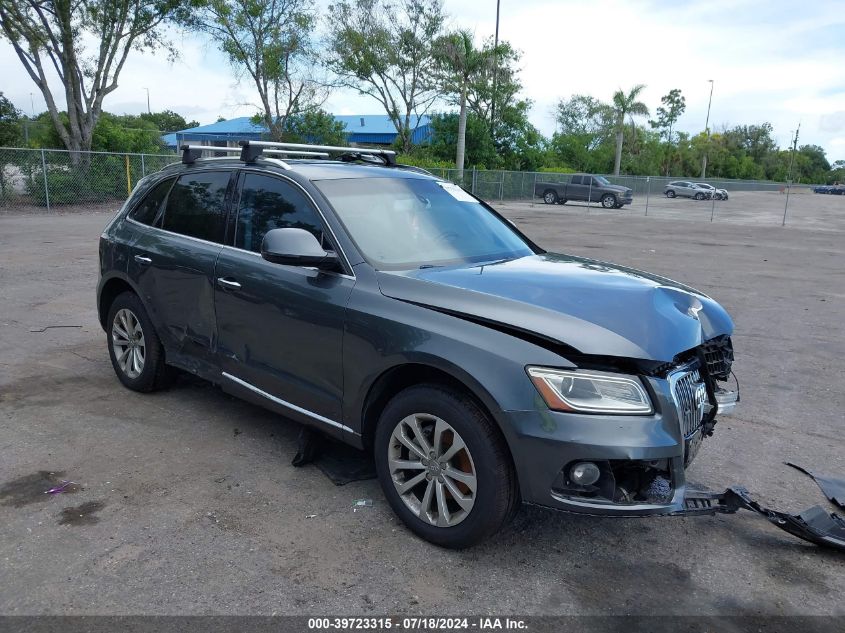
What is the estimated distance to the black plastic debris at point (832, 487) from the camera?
3799mm

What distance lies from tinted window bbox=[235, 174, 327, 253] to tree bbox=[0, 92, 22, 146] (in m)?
24.8

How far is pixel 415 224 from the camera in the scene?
4.13 m

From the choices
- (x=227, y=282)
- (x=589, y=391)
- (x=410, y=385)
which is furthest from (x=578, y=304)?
(x=227, y=282)

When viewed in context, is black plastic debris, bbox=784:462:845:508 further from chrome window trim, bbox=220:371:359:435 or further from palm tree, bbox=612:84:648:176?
palm tree, bbox=612:84:648:176

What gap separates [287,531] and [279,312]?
119 cm

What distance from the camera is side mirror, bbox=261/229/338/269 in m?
3.55

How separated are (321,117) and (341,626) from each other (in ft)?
118

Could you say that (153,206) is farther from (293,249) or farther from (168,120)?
(168,120)

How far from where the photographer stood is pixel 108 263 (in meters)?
5.35

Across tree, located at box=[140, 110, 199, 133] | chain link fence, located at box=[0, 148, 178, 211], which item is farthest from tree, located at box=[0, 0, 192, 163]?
tree, located at box=[140, 110, 199, 133]

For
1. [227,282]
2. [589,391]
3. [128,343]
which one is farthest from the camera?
[128,343]

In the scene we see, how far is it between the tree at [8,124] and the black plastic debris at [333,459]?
25.5m

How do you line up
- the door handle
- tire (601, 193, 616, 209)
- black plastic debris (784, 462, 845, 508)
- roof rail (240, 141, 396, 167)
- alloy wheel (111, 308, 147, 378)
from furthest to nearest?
1. tire (601, 193, 616, 209)
2. alloy wheel (111, 308, 147, 378)
3. roof rail (240, 141, 396, 167)
4. the door handle
5. black plastic debris (784, 462, 845, 508)

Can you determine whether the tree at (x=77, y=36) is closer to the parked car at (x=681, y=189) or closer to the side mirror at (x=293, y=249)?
the side mirror at (x=293, y=249)
